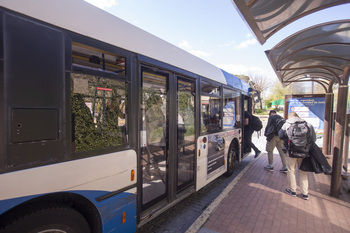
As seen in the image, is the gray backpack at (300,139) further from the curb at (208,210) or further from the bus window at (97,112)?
the bus window at (97,112)

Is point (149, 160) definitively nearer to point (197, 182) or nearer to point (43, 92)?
point (197, 182)

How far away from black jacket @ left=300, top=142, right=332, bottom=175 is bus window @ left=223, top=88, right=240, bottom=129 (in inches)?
Answer: 76.7

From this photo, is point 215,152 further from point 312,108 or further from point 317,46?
point 312,108

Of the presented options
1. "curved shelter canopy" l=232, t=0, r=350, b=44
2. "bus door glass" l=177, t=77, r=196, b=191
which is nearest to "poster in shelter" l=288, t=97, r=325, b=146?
"curved shelter canopy" l=232, t=0, r=350, b=44

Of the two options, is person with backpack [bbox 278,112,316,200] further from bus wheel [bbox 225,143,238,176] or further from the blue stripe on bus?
the blue stripe on bus

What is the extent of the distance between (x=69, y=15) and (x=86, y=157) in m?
1.42

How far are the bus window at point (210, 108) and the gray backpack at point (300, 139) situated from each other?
1596 mm

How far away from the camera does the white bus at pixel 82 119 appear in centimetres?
160

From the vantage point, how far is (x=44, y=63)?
1.75 metres

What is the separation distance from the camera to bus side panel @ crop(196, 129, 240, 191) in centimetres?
410

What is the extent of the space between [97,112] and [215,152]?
3.29 meters

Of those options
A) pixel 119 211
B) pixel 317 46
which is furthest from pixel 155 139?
pixel 317 46

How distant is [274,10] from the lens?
3.11 metres

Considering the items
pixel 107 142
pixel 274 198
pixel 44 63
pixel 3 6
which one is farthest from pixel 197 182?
pixel 3 6
